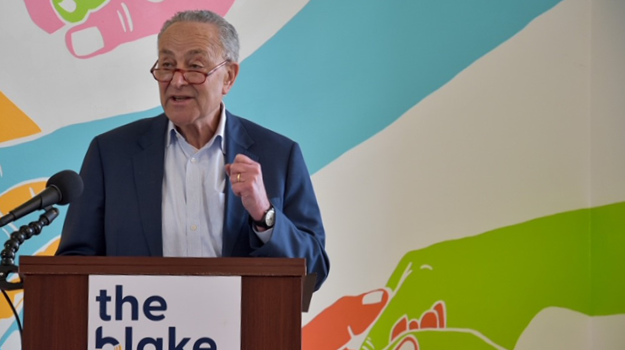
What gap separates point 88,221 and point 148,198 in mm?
174

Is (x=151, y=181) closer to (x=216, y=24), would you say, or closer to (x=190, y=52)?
(x=190, y=52)

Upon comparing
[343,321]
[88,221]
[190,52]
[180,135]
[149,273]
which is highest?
[190,52]

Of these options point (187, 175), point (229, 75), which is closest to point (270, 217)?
point (187, 175)

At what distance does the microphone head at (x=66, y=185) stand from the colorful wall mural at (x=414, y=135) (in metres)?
1.57

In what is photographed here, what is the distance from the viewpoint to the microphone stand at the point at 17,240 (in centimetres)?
174

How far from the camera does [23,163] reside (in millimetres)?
3307

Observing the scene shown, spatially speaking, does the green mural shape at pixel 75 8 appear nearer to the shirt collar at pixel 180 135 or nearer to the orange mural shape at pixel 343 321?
the shirt collar at pixel 180 135

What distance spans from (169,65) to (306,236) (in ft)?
2.02

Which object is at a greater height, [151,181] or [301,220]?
[151,181]

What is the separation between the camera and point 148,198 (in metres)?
2.28

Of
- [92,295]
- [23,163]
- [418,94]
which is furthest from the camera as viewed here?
[418,94]

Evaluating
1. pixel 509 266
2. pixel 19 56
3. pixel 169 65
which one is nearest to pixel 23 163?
pixel 19 56

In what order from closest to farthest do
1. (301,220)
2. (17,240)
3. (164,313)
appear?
(164,313), (17,240), (301,220)

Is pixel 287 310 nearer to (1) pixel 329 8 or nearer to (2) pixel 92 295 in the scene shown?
(2) pixel 92 295
